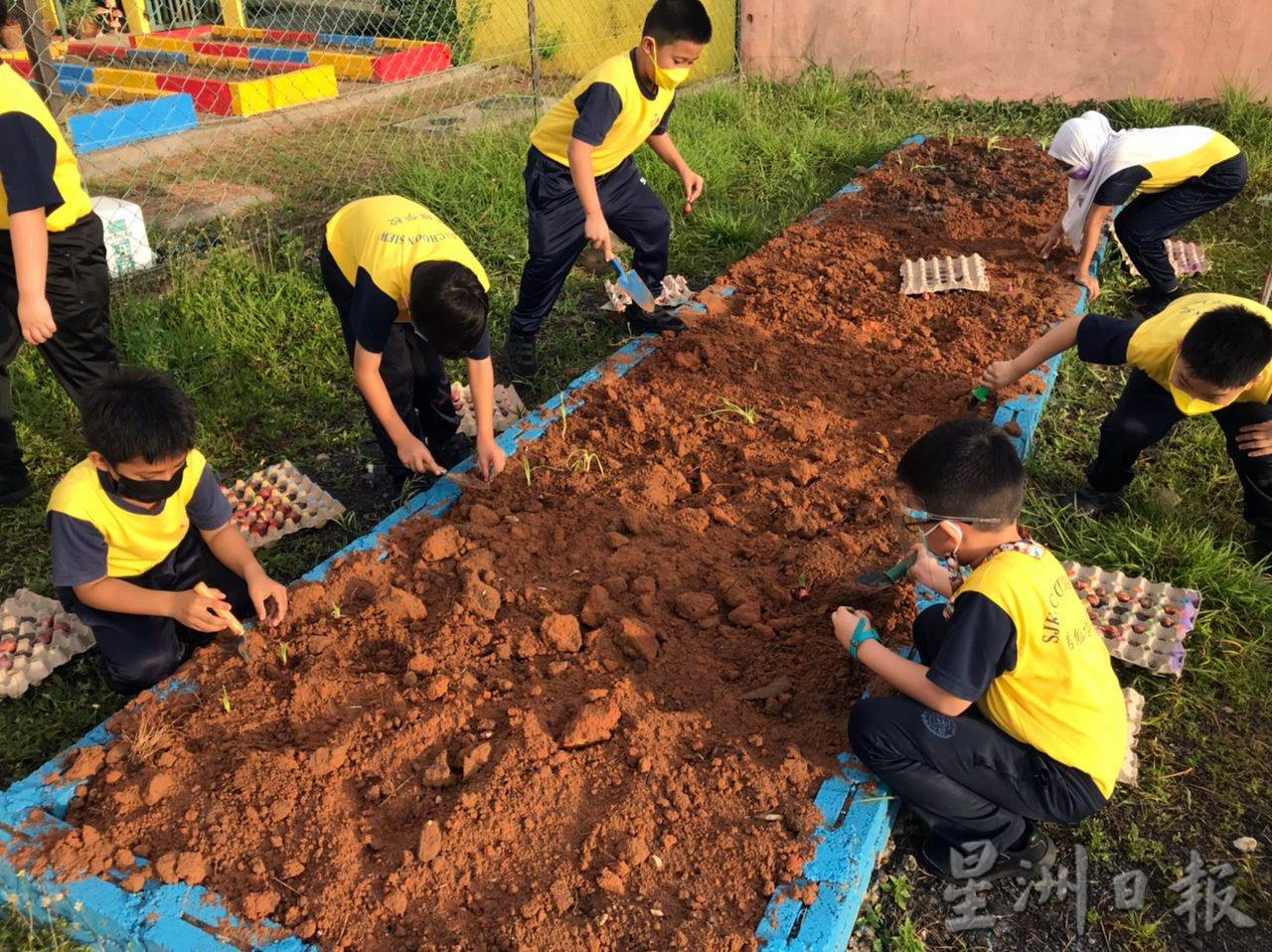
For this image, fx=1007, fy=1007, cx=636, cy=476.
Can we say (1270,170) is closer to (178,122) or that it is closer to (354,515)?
(354,515)

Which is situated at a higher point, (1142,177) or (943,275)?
(1142,177)

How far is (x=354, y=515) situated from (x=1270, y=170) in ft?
21.8

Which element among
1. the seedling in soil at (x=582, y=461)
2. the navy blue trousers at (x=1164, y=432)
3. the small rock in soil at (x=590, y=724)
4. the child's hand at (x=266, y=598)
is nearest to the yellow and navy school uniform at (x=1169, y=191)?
the navy blue trousers at (x=1164, y=432)

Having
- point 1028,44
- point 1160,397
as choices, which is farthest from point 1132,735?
point 1028,44

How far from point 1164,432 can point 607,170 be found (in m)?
2.63

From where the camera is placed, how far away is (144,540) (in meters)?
3.01

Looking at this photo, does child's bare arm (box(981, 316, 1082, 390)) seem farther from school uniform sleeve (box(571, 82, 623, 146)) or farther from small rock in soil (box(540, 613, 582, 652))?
small rock in soil (box(540, 613, 582, 652))

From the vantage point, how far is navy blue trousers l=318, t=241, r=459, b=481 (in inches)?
147

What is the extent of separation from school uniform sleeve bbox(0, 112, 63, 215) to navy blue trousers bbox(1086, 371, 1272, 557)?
3.91 m

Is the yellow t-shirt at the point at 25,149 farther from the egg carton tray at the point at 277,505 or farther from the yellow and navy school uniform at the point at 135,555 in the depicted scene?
the egg carton tray at the point at 277,505

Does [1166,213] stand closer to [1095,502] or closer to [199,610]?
[1095,502]

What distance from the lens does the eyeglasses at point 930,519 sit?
2.47 m

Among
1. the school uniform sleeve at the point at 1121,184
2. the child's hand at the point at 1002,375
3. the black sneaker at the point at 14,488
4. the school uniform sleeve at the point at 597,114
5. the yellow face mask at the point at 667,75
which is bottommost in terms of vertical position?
the black sneaker at the point at 14,488

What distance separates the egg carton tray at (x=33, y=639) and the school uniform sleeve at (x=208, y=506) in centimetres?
65
